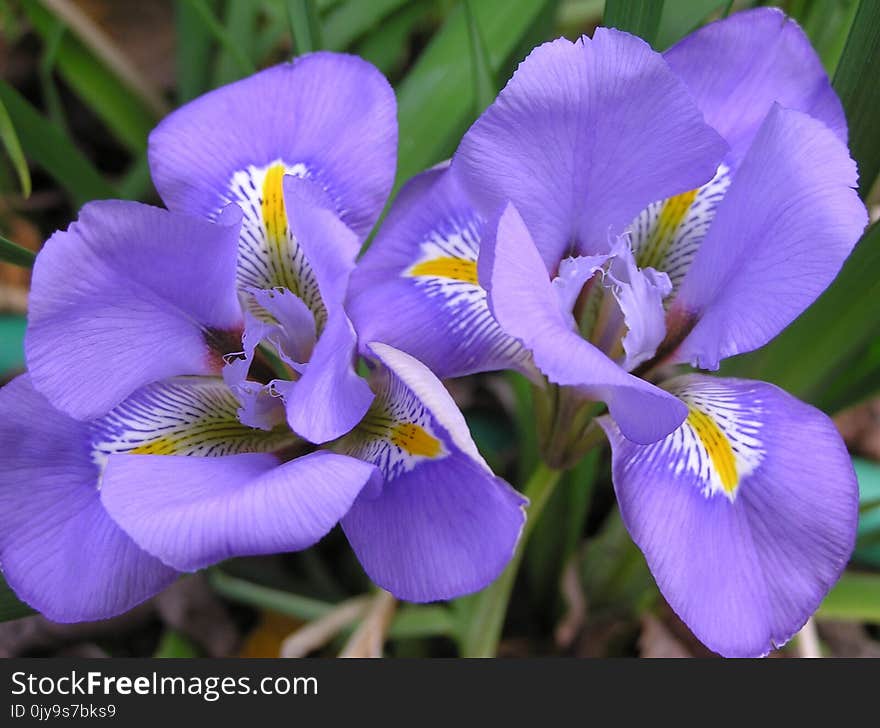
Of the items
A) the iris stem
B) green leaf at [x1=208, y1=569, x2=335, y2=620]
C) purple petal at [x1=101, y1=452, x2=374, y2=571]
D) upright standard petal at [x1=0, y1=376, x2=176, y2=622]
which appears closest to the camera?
purple petal at [x1=101, y1=452, x2=374, y2=571]

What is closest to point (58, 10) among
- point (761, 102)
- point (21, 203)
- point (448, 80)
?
point (21, 203)

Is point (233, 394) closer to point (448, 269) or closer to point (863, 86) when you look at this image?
point (448, 269)

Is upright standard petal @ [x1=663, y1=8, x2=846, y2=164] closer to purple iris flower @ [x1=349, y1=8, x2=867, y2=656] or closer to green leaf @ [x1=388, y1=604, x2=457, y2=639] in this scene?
purple iris flower @ [x1=349, y1=8, x2=867, y2=656]

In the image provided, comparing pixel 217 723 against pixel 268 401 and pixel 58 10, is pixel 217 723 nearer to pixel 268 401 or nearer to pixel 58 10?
pixel 268 401

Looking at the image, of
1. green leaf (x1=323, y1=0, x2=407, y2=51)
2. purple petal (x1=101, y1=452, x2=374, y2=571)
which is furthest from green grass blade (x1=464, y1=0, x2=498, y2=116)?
purple petal (x1=101, y1=452, x2=374, y2=571)

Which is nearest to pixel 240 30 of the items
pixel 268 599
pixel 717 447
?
pixel 268 599

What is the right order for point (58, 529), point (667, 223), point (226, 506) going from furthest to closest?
1. point (667, 223)
2. point (58, 529)
3. point (226, 506)

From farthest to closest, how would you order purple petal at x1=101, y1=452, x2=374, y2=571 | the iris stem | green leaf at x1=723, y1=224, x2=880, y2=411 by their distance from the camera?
1. the iris stem
2. green leaf at x1=723, y1=224, x2=880, y2=411
3. purple petal at x1=101, y1=452, x2=374, y2=571

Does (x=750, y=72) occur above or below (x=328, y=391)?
above
